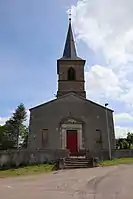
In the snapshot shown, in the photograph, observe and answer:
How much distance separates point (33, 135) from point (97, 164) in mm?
9197

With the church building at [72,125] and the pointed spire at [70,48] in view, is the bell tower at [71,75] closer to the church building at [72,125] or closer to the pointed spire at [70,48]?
the pointed spire at [70,48]

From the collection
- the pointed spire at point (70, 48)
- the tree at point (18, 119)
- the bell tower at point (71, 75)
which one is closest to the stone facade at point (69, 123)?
the bell tower at point (71, 75)

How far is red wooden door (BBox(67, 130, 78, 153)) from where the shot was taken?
99.5ft

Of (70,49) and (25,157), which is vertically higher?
(70,49)

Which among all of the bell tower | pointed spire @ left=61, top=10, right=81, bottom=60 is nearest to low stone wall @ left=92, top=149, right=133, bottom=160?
the bell tower

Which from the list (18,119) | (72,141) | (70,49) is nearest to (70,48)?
(70,49)

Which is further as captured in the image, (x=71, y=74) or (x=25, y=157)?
(x=71, y=74)

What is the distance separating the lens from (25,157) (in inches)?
993

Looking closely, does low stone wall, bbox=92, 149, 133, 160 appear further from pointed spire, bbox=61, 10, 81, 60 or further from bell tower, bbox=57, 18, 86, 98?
pointed spire, bbox=61, 10, 81, 60

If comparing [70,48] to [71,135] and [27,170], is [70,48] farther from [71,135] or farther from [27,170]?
[27,170]

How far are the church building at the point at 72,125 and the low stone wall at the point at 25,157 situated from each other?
4.14 meters

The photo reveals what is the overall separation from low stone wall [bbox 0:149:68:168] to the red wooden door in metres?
4.74

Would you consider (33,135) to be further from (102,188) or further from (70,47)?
(102,188)

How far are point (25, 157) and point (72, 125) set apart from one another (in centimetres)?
738
